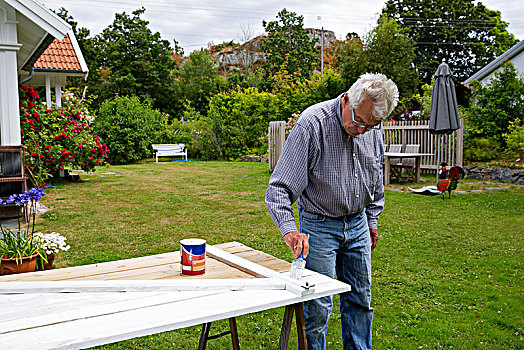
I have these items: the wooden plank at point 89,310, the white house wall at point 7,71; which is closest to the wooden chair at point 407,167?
the white house wall at point 7,71

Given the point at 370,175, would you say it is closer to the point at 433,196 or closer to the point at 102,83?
the point at 433,196

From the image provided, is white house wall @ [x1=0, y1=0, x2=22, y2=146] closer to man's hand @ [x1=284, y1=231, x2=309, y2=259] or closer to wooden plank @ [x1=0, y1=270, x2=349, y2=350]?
wooden plank @ [x1=0, y1=270, x2=349, y2=350]

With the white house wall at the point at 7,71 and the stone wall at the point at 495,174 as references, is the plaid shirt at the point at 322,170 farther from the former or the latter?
the stone wall at the point at 495,174

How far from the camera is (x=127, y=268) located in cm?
226

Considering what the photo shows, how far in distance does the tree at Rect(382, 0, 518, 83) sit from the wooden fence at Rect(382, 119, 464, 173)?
1935cm

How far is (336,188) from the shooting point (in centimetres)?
241

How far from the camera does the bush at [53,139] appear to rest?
376 inches

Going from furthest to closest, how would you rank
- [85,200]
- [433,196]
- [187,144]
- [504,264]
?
[187,144] → [433,196] → [85,200] → [504,264]

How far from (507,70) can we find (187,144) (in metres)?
12.9

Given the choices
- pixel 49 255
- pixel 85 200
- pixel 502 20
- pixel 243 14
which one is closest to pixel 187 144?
pixel 85 200

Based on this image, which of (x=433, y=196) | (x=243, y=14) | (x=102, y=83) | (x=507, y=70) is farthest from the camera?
(x=243, y=14)

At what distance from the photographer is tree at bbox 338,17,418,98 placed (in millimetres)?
19031

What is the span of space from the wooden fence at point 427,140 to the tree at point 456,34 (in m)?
19.3

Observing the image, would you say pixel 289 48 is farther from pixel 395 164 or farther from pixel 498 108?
pixel 395 164
